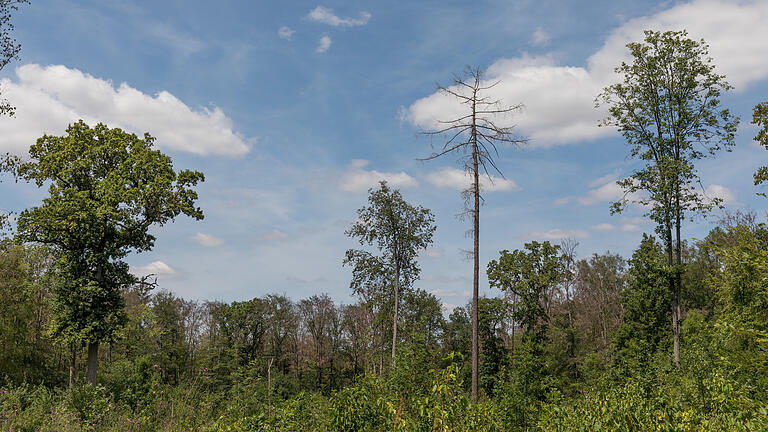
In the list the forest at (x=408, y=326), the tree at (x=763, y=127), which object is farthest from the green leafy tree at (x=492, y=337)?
the tree at (x=763, y=127)

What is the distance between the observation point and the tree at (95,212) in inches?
878

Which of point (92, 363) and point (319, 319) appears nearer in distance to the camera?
point (92, 363)

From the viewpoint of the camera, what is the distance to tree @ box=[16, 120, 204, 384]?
22.3 metres

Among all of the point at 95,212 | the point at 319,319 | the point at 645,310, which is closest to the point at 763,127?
the point at 645,310

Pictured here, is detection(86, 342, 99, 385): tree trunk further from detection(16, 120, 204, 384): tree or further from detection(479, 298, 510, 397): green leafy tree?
detection(479, 298, 510, 397): green leafy tree

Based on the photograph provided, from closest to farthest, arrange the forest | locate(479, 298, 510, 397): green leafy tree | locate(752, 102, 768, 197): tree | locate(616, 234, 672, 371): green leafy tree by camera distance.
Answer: the forest < locate(752, 102, 768, 197): tree < locate(616, 234, 672, 371): green leafy tree < locate(479, 298, 510, 397): green leafy tree

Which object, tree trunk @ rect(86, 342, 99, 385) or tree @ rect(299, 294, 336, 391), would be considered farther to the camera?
tree @ rect(299, 294, 336, 391)

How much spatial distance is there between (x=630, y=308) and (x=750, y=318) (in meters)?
11.3

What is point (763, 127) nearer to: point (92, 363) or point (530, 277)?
point (530, 277)

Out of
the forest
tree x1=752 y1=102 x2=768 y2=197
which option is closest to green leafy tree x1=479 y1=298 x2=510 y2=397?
the forest

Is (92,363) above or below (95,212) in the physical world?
below

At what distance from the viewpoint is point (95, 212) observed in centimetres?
2241

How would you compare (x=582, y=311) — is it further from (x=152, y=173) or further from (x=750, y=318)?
(x=152, y=173)

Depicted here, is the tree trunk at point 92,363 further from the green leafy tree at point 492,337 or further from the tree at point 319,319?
the tree at point 319,319
